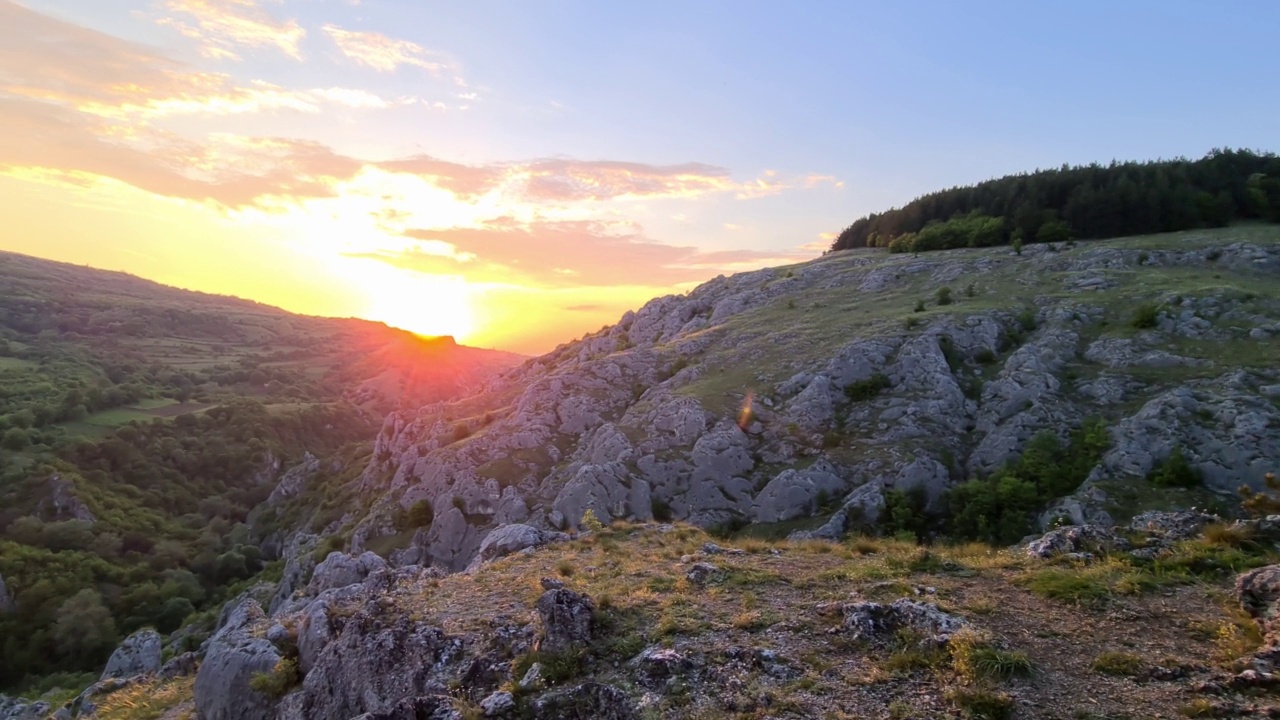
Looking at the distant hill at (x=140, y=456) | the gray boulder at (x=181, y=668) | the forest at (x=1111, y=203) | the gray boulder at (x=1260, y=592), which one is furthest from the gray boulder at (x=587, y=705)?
the forest at (x=1111, y=203)

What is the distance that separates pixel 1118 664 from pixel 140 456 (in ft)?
382

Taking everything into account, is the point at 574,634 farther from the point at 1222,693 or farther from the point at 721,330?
the point at 721,330

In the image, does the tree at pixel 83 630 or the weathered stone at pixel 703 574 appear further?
the tree at pixel 83 630

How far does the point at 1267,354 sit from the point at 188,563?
92478 millimetres

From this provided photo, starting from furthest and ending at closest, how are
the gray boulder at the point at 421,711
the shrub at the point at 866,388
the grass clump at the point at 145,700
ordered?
the shrub at the point at 866,388 < the grass clump at the point at 145,700 < the gray boulder at the point at 421,711

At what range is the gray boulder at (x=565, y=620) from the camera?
11539mm

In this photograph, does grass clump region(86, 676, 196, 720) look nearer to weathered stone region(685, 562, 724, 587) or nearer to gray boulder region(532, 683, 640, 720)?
gray boulder region(532, 683, 640, 720)

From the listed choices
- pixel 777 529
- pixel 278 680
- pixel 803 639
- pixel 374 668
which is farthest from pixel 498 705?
pixel 777 529

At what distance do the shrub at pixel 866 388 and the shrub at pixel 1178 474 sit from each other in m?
12.9

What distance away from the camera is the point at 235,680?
47.3ft

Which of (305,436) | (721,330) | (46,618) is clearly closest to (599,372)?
(721,330)

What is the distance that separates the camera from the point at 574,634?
38.3ft

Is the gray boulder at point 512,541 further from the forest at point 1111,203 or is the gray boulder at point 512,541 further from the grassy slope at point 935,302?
the forest at point 1111,203

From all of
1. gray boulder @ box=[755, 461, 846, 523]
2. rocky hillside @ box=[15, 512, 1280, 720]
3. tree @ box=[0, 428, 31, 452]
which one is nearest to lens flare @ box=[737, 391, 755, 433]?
gray boulder @ box=[755, 461, 846, 523]
